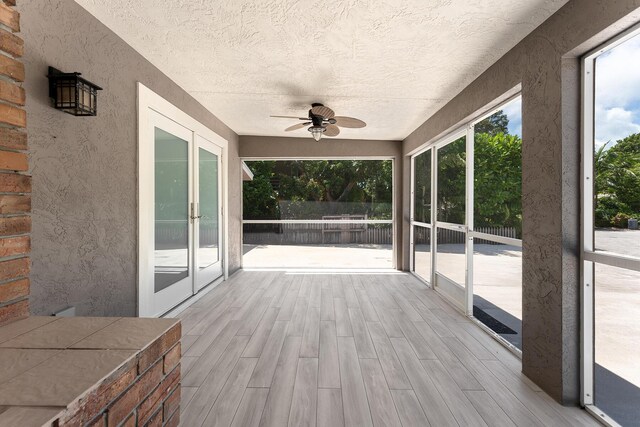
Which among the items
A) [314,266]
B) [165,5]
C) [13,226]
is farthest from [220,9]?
[314,266]

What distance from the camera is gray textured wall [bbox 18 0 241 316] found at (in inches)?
64.5

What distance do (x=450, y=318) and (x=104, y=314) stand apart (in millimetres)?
3047

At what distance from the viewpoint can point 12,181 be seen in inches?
50.6

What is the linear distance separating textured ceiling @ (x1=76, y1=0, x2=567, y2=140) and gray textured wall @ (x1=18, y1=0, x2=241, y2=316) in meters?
0.24

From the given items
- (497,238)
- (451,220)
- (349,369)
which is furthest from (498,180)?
(349,369)

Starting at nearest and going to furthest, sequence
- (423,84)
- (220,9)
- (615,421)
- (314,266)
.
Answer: (615,421), (220,9), (423,84), (314,266)

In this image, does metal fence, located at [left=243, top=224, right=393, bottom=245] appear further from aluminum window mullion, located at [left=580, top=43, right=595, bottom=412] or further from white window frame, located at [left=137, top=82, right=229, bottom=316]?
aluminum window mullion, located at [left=580, top=43, right=595, bottom=412]

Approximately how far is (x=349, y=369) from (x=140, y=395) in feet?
4.71

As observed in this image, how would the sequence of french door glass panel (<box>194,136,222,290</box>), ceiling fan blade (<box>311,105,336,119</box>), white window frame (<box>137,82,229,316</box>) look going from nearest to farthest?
white window frame (<box>137,82,229,316</box>) < ceiling fan blade (<box>311,105,336,119</box>) < french door glass panel (<box>194,136,222,290</box>)

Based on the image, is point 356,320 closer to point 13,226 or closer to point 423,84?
point 423,84

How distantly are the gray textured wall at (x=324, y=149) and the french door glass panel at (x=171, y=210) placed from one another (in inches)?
76.5

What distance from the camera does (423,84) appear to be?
3.01 meters

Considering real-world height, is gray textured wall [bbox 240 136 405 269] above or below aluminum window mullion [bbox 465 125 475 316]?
above

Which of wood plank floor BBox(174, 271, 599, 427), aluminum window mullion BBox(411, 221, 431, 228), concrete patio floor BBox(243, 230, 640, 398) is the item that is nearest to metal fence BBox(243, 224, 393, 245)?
concrete patio floor BBox(243, 230, 640, 398)
